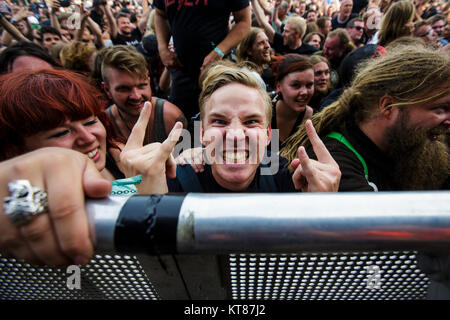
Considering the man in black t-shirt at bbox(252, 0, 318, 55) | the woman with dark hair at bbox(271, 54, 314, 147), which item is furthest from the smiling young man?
the man in black t-shirt at bbox(252, 0, 318, 55)

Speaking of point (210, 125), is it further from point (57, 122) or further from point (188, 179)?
point (57, 122)

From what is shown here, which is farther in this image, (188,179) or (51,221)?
(188,179)

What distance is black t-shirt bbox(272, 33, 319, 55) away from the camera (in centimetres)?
474

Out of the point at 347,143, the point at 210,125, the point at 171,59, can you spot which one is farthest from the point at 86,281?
the point at 171,59

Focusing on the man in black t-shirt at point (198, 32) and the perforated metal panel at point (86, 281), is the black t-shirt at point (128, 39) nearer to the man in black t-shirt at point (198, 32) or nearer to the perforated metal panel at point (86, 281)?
the man in black t-shirt at point (198, 32)

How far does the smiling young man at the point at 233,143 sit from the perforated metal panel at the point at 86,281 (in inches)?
24.9

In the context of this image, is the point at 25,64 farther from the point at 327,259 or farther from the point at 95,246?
the point at 327,259

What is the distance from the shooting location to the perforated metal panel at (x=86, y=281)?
0.68 meters

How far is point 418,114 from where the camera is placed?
63.3 inches

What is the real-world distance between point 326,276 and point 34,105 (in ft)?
4.15

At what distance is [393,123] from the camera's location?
167 cm

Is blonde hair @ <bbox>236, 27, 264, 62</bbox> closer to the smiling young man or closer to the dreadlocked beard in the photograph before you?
the smiling young man

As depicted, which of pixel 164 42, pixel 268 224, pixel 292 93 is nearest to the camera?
pixel 268 224

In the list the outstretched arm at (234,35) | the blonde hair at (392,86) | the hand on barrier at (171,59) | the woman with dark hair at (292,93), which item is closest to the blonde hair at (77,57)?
the hand on barrier at (171,59)
